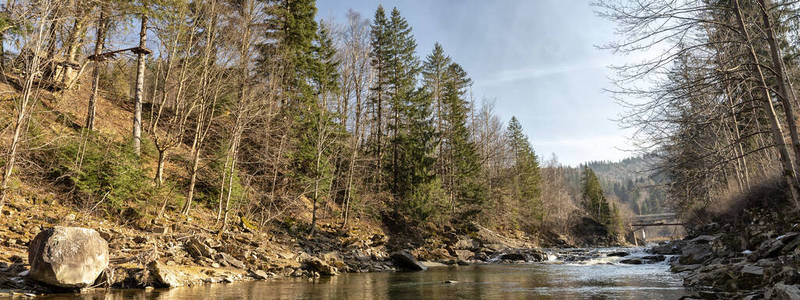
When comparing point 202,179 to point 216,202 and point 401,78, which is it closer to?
point 216,202

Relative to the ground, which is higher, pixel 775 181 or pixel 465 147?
pixel 465 147

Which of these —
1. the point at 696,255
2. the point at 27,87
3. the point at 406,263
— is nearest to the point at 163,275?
the point at 27,87

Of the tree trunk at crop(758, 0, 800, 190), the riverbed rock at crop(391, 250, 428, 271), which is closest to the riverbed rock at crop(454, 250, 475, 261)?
the riverbed rock at crop(391, 250, 428, 271)

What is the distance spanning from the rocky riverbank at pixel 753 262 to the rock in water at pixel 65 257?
43.6 feet

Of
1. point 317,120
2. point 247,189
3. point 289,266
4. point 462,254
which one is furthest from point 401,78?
point 289,266

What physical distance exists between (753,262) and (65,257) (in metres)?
16.4

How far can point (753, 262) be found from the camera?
1031 cm

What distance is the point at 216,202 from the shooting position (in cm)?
1836

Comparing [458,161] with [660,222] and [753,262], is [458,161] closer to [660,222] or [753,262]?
[753,262]

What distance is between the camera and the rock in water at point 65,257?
8953 millimetres

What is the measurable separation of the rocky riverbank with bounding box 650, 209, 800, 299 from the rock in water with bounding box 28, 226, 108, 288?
13286mm

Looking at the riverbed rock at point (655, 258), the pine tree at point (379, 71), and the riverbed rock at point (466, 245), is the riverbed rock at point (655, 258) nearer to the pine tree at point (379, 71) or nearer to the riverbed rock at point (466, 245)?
the riverbed rock at point (466, 245)

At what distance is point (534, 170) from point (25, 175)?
4710 cm

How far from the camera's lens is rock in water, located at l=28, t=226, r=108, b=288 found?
895 centimetres
